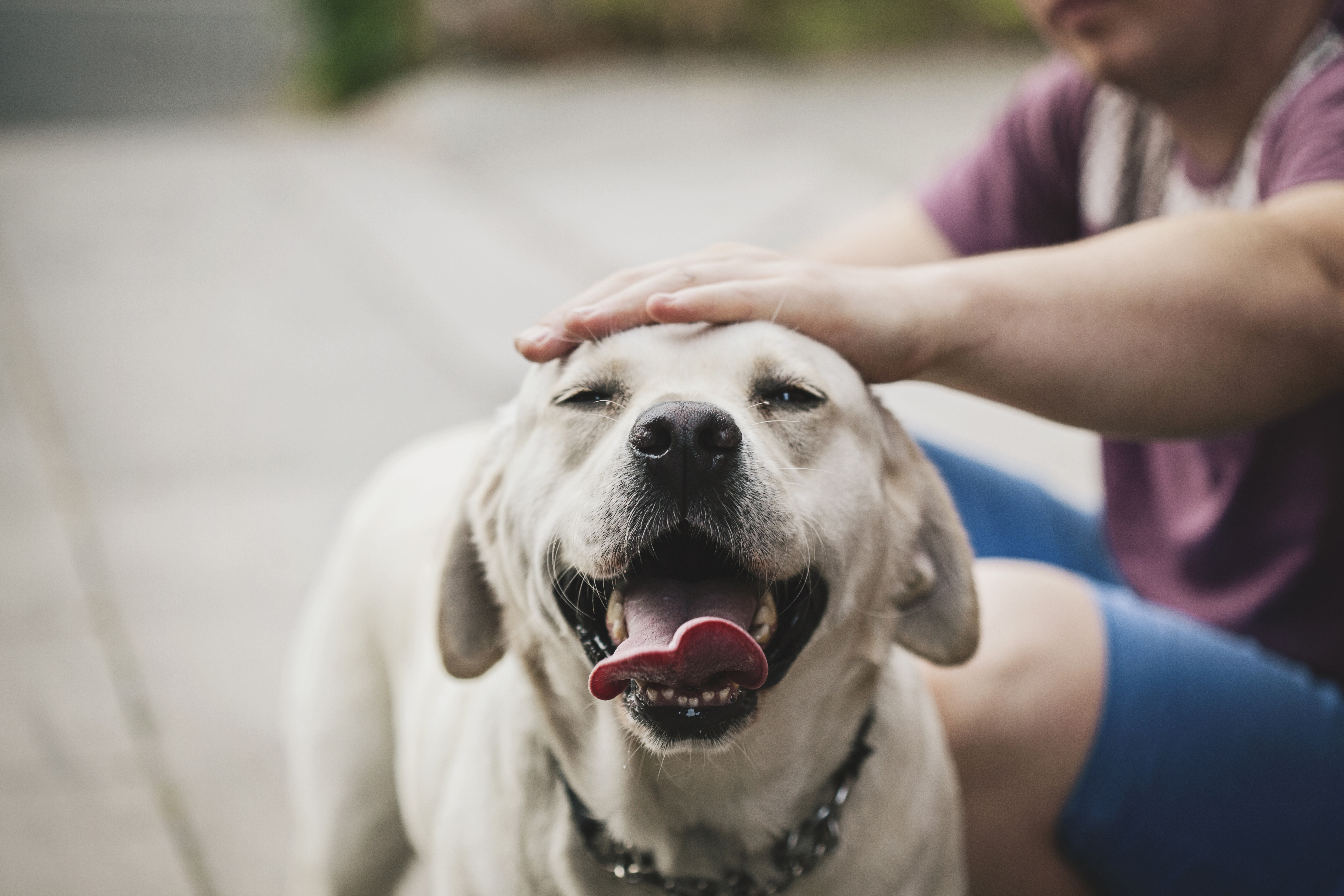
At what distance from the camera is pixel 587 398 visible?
178cm

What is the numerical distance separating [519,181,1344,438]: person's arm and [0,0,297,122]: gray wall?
9738mm

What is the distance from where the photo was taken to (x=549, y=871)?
5.90 ft

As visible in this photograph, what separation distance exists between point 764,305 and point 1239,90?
1.28 meters

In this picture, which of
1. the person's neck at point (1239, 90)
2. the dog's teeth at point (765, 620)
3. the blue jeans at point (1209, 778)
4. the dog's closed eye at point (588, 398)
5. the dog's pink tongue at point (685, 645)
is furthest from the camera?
the person's neck at point (1239, 90)

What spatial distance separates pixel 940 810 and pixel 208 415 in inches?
160

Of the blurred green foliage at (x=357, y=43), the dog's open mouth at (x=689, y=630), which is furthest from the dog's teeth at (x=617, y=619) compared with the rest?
the blurred green foliage at (x=357, y=43)

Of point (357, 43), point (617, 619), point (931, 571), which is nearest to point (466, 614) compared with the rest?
point (617, 619)

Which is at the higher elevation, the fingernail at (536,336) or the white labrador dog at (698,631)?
the fingernail at (536,336)

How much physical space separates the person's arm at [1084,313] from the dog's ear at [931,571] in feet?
0.59

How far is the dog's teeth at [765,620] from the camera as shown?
1647 mm

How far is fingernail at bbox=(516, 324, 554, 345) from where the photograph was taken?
177 cm

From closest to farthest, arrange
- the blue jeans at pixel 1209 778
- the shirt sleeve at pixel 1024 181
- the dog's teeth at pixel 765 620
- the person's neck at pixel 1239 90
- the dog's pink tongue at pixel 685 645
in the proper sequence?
the dog's pink tongue at pixel 685 645 < the dog's teeth at pixel 765 620 < the blue jeans at pixel 1209 778 < the person's neck at pixel 1239 90 < the shirt sleeve at pixel 1024 181

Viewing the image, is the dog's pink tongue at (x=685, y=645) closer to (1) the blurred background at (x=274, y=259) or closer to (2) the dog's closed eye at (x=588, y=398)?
(2) the dog's closed eye at (x=588, y=398)

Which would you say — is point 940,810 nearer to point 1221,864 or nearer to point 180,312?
point 1221,864
